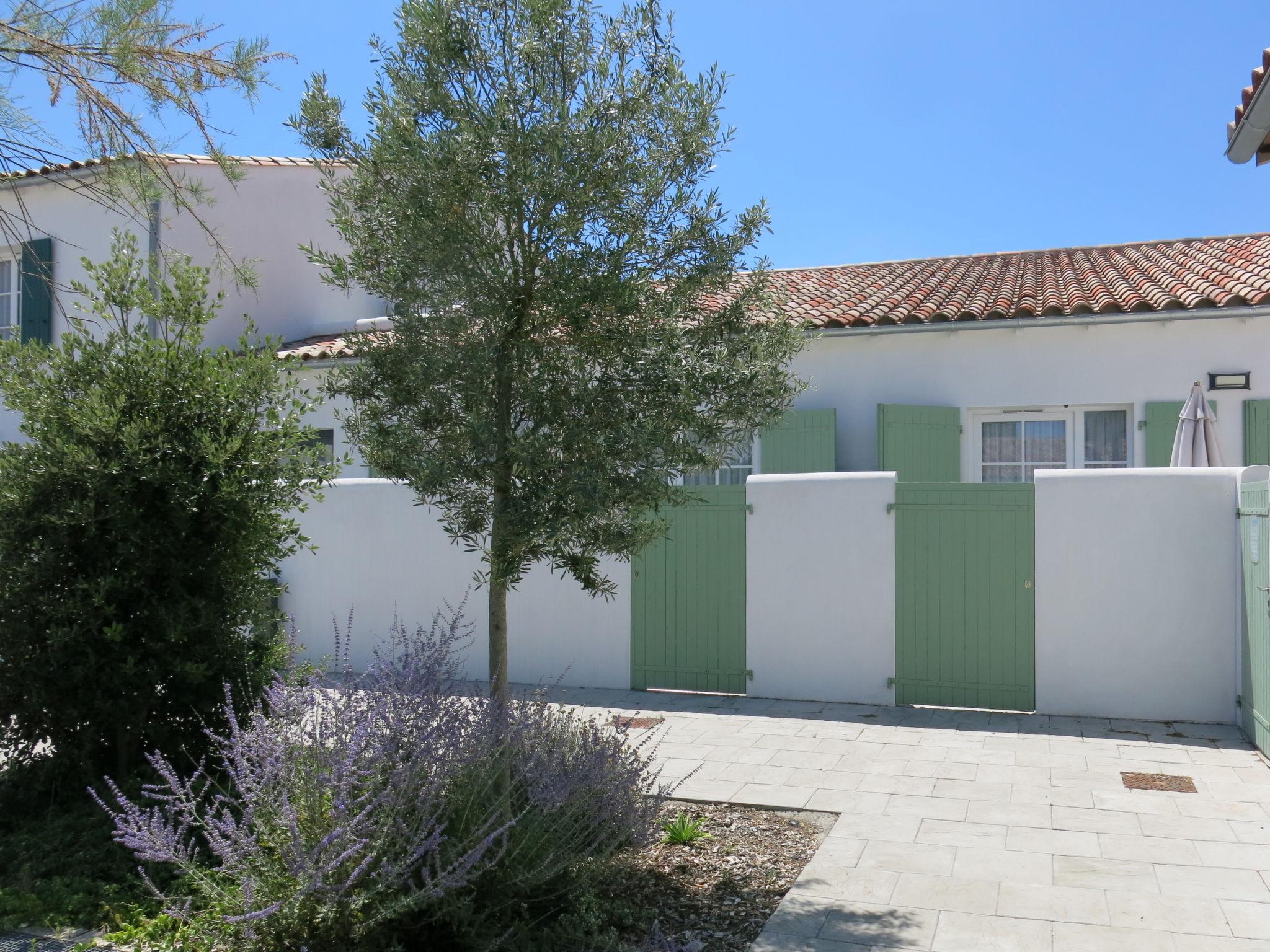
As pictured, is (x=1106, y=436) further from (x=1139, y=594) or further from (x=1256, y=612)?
(x=1256, y=612)

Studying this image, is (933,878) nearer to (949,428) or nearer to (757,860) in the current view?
(757,860)

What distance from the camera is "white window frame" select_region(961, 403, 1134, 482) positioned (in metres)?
11.1

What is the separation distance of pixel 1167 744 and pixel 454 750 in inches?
218

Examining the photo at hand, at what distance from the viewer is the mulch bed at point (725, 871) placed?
4.41 m

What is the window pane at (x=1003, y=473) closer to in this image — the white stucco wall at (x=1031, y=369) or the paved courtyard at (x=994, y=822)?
the white stucco wall at (x=1031, y=369)

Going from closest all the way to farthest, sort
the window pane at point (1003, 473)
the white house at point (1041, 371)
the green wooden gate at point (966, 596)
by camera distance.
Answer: the green wooden gate at point (966, 596) < the white house at point (1041, 371) < the window pane at point (1003, 473)

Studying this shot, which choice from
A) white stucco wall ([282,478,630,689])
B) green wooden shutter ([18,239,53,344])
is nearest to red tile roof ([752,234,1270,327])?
white stucco wall ([282,478,630,689])

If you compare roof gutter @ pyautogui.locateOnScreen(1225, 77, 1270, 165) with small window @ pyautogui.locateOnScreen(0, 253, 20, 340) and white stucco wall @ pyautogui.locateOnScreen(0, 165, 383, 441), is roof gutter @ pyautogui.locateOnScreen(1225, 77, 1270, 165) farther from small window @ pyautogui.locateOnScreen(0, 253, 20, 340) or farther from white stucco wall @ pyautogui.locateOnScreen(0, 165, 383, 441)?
small window @ pyautogui.locateOnScreen(0, 253, 20, 340)

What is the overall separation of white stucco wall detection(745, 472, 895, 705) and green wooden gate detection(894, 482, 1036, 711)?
145 millimetres

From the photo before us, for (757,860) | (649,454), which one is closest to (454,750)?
(649,454)

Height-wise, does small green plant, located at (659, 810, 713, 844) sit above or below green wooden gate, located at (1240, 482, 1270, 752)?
below

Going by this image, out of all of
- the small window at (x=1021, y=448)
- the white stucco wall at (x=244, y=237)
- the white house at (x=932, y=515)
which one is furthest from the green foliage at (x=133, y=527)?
the small window at (x=1021, y=448)

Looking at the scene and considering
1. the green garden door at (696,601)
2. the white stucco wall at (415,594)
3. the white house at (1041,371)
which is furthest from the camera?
the white house at (1041,371)

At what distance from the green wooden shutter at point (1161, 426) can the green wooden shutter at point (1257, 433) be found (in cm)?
32
